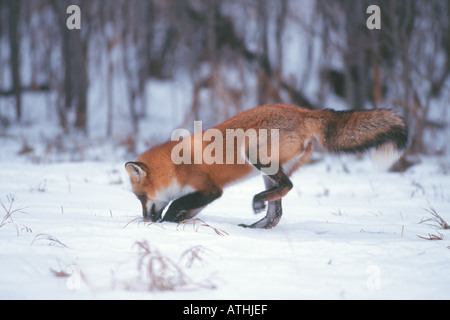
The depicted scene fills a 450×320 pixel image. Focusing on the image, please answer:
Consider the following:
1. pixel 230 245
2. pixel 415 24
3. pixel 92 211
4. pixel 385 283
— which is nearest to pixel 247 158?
pixel 230 245

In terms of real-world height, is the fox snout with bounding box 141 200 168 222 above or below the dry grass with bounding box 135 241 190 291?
below

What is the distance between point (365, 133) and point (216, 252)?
2.16 metres

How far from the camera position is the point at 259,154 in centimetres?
474

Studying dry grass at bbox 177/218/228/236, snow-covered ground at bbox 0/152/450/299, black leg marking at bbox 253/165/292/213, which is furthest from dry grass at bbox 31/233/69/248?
black leg marking at bbox 253/165/292/213

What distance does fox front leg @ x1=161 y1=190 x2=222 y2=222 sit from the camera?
4730mm

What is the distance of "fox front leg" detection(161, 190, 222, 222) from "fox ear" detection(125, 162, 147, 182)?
525mm

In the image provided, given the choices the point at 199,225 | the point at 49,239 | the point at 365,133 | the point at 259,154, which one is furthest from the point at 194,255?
the point at 365,133

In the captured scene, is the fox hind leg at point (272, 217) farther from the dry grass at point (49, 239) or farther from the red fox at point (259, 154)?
the dry grass at point (49, 239)

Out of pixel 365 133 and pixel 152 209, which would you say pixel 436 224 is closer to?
pixel 365 133

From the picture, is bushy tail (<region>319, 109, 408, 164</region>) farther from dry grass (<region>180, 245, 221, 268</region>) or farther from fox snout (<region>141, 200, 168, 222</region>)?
dry grass (<region>180, 245, 221, 268</region>)

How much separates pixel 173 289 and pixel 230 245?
0.98m

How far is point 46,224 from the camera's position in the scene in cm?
403

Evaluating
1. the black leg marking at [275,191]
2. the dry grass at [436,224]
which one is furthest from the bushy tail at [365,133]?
the dry grass at [436,224]

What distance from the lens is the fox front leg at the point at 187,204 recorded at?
4730mm
